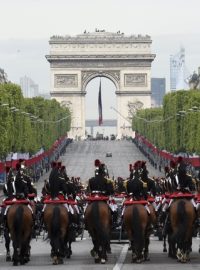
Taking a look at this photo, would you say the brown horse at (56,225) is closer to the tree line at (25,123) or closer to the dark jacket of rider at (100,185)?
the dark jacket of rider at (100,185)

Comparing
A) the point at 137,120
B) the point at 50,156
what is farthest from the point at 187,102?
the point at 137,120

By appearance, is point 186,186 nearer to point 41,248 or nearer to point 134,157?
point 41,248

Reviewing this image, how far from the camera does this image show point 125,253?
35.4 meters

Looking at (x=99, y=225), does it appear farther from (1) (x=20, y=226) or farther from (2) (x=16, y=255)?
(2) (x=16, y=255)

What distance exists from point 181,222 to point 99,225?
1.85m

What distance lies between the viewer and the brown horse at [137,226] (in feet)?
105

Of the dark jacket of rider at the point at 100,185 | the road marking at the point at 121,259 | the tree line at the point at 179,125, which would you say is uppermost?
the tree line at the point at 179,125

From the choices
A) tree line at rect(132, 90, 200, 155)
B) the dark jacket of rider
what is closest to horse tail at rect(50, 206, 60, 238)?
the dark jacket of rider

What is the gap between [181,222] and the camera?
31.7 meters

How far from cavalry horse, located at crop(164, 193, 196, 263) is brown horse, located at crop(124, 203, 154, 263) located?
0.64m

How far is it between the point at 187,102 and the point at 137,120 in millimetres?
70543

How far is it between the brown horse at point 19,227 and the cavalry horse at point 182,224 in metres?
3.22

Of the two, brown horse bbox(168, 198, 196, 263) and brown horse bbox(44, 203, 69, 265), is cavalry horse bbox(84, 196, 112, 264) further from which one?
brown horse bbox(168, 198, 196, 263)

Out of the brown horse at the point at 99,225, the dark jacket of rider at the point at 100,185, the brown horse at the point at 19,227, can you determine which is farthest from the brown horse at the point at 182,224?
the brown horse at the point at 19,227
